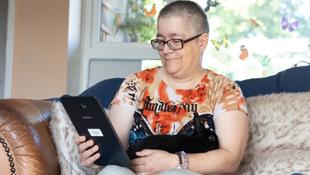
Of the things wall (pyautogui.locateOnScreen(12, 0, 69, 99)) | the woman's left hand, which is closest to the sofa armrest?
the woman's left hand

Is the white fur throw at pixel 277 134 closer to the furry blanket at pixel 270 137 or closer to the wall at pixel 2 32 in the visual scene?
the furry blanket at pixel 270 137

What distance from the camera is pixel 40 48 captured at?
298 centimetres

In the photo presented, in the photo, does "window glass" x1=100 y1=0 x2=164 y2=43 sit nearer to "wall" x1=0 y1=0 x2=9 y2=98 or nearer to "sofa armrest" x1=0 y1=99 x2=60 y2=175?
"wall" x1=0 y1=0 x2=9 y2=98

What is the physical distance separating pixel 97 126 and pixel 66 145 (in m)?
0.22

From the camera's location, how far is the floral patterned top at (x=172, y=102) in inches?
58.3

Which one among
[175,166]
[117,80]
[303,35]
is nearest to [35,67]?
[117,80]

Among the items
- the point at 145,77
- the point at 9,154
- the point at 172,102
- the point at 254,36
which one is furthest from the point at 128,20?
the point at 9,154

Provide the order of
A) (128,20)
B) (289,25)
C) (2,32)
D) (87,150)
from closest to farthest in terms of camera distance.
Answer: (87,150), (289,25), (128,20), (2,32)

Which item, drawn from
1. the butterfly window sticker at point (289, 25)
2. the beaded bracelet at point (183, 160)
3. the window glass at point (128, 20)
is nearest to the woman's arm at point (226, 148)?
the beaded bracelet at point (183, 160)

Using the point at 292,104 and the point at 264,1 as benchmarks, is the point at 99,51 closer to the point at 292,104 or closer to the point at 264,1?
the point at 264,1

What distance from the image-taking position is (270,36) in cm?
296

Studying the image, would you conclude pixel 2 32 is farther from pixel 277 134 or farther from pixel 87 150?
pixel 277 134

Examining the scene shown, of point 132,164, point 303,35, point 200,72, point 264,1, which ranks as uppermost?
point 264,1

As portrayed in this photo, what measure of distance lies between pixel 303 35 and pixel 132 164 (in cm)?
189
